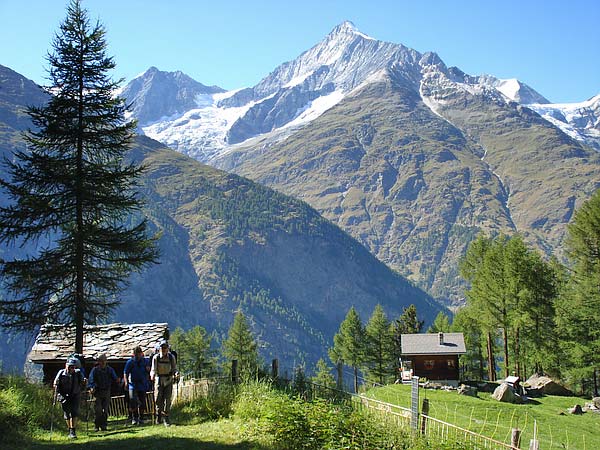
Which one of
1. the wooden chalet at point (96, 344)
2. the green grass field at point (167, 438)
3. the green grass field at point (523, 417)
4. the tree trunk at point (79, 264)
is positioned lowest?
the green grass field at point (523, 417)

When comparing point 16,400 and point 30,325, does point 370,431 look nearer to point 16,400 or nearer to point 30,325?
point 16,400

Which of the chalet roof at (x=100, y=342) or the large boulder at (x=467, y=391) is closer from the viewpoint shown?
the chalet roof at (x=100, y=342)

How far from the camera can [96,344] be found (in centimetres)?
2409

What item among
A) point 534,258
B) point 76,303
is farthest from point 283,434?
point 534,258

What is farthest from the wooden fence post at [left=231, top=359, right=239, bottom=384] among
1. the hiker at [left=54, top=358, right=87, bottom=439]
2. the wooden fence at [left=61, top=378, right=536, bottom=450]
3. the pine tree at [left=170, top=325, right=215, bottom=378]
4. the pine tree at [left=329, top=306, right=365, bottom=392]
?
the pine tree at [left=329, top=306, right=365, bottom=392]

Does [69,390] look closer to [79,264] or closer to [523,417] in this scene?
[79,264]

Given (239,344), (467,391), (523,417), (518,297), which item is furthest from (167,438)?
(239,344)

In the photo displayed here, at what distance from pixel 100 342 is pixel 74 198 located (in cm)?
621

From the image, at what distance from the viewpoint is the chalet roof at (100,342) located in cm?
Answer: 2339

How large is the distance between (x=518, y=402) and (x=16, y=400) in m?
32.0

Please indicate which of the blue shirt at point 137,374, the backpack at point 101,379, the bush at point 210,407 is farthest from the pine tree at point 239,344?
the backpack at point 101,379

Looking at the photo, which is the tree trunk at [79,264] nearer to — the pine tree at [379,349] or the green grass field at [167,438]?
the green grass field at [167,438]

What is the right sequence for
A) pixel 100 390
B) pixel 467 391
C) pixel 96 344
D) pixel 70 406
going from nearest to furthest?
pixel 70 406 → pixel 100 390 → pixel 96 344 → pixel 467 391

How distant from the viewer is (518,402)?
38.3 meters
